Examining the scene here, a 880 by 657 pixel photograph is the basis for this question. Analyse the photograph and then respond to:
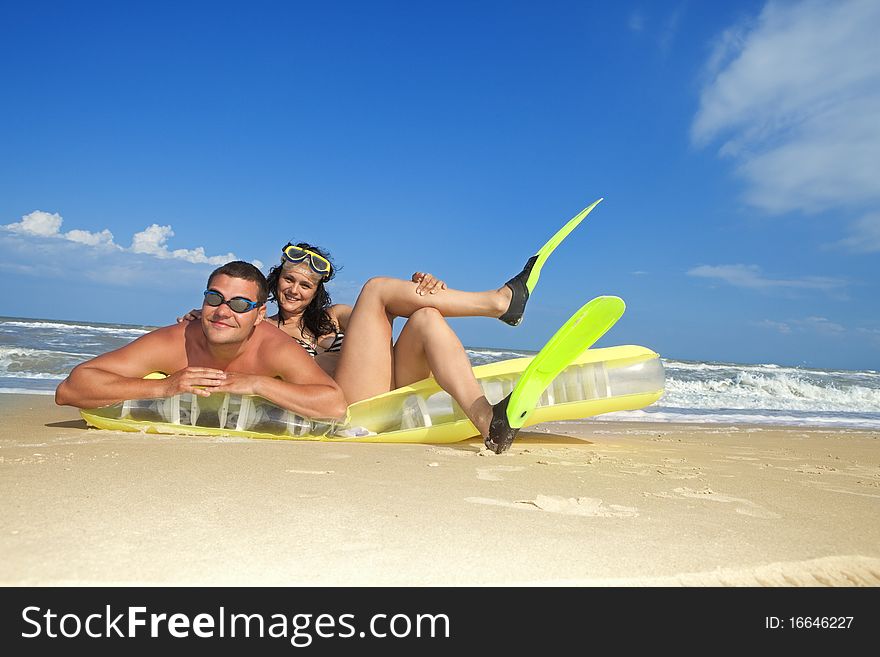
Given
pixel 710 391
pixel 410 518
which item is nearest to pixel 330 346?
pixel 410 518

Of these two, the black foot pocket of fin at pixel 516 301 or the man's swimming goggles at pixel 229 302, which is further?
the black foot pocket of fin at pixel 516 301

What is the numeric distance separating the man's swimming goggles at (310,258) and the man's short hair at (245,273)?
61 cm

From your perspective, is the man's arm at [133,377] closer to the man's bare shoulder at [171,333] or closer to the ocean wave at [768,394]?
the man's bare shoulder at [171,333]

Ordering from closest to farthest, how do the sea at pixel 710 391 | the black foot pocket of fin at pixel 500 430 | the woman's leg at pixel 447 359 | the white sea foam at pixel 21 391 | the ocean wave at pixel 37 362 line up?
the black foot pocket of fin at pixel 500 430, the woman's leg at pixel 447 359, the white sea foam at pixel 21 391, the sea at pixel 710 391, the ocean wave at pixel 37 362

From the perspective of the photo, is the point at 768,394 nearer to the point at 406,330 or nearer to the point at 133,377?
the point at 406,330

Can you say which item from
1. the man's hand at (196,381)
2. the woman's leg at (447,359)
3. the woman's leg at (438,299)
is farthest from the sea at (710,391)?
the man's hand at (196,381)

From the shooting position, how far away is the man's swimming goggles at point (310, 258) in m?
4.46

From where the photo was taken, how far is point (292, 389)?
12.2ft

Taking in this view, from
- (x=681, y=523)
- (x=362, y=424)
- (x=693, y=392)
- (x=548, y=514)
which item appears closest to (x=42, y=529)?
(x=548, y=514)

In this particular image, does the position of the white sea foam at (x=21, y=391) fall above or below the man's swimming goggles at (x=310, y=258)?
below

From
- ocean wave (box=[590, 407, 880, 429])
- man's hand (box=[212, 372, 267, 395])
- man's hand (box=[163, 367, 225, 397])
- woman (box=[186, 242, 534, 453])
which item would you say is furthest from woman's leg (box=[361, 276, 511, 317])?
ocean wave (box=[590, 407, 880, 429])

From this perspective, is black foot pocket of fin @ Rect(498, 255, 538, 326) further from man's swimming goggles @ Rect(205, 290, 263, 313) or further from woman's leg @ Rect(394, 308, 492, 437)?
man's swimming goggles @ Rect(205, 290, 263, 313)

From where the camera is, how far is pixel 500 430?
345 cm

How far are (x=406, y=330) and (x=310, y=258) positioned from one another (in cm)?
99
